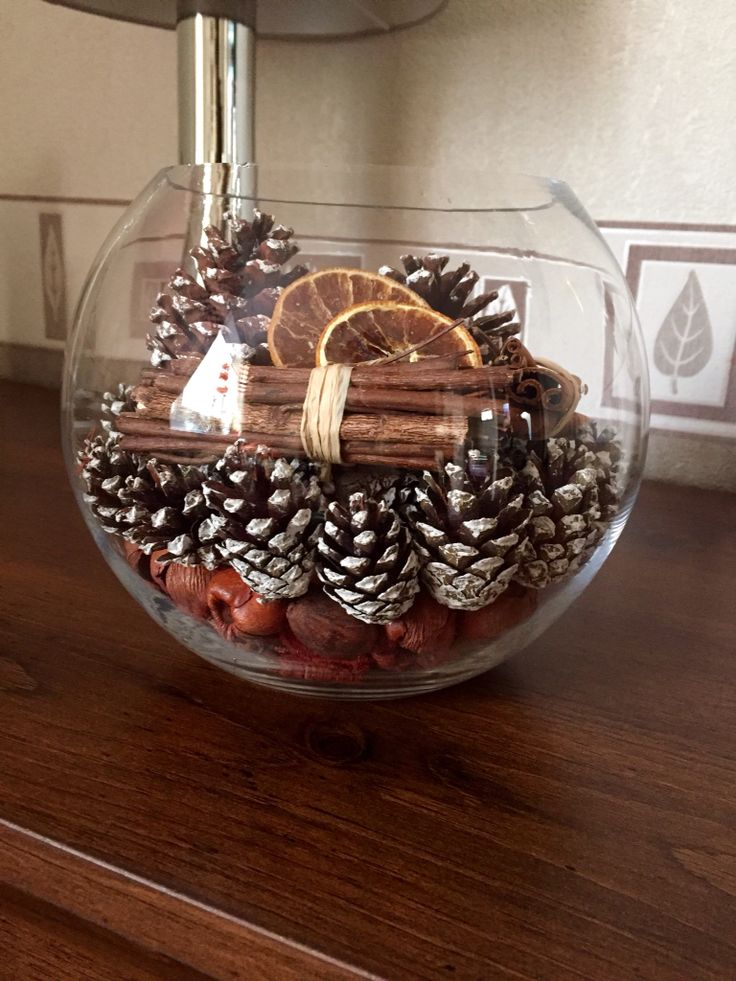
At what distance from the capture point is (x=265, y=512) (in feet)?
0.98

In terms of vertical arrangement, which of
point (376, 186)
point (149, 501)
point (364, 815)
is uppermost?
point (376, 186)

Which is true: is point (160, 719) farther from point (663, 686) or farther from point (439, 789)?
point (663, 686)

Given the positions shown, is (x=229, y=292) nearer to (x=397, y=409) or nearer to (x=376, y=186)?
(x=397, y=409)

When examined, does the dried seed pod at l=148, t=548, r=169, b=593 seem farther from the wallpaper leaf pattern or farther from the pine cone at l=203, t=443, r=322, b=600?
the wallpaper leaf pattern

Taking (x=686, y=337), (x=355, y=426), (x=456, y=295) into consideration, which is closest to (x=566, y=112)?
(x=686, y=337)

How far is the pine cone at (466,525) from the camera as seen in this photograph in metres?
0.30

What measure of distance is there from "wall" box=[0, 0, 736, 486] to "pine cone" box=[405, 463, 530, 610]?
38cm

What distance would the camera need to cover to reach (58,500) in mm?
644

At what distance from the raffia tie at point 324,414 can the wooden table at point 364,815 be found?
132mm

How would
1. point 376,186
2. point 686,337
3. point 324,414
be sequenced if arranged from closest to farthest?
point 324,414
point 376,186
point 686,337

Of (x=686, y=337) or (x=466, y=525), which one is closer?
(x=466, y=525)

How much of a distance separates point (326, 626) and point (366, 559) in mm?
44

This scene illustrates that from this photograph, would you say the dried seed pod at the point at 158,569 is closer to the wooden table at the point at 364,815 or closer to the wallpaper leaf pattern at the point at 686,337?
the wooden table at the point at 364,815

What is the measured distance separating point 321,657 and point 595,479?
13cm
